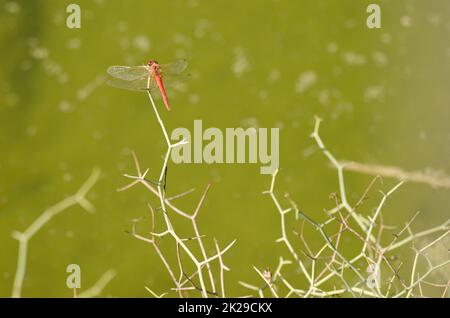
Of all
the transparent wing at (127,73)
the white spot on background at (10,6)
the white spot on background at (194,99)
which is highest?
the white spot on background at (10,6)

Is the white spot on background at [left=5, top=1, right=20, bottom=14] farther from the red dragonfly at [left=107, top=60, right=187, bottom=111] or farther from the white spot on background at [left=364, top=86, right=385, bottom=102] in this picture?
the white spot on background at [left=364, top=86, right=385, bottom=102]

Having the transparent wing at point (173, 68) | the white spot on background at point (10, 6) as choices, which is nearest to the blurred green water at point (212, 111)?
the white spot on background at point (10, 6)

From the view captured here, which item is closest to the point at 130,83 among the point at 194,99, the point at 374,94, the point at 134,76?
the point at 134,76

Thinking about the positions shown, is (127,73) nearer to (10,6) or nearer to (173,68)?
(173,68)

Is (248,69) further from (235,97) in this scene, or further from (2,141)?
(2,141)

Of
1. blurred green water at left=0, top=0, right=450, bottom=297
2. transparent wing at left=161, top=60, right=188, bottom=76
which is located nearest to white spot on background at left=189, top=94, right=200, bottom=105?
blurred green water at left=0, top=0, right=450, bottom=297

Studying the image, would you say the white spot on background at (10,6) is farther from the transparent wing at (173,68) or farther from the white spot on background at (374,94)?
the white spot on background at (374,94)
